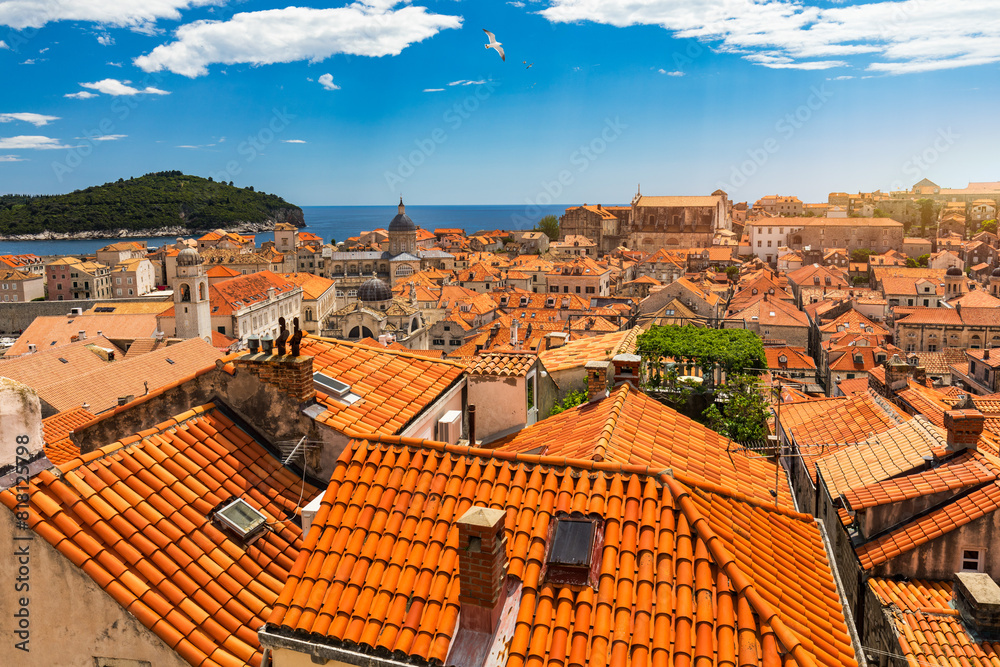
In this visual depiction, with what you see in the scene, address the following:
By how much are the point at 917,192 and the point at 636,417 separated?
17813 centimetres

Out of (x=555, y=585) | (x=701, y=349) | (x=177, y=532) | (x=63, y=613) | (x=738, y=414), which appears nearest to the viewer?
(x=555, y=585)

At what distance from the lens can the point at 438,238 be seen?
484 ft

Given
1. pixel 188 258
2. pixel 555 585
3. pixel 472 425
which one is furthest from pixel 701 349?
pixel 188 258

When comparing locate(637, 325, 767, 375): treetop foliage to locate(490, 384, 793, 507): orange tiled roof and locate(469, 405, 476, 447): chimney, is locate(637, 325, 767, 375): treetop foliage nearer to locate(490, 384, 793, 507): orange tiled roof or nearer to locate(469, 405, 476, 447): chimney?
locate(490, 384, 793, 507): orange tiled roof

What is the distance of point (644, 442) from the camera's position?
7523 mm

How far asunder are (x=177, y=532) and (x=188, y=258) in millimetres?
45732

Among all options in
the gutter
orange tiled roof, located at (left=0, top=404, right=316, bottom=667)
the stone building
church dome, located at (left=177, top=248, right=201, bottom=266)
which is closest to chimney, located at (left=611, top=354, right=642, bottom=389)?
orange tiled roof, located at (left=0, top=404, right=316, bottom=667)

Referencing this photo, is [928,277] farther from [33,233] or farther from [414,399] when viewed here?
[33,233]

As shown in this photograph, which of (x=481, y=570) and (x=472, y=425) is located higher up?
(x=481, y=570)

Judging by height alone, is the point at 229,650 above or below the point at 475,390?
below

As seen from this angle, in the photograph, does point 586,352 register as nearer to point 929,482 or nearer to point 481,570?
point 929,482

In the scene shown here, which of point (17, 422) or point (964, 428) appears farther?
point (964, 428)

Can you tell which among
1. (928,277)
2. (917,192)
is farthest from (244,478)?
(917,192)

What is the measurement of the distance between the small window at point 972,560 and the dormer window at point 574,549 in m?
6.33
